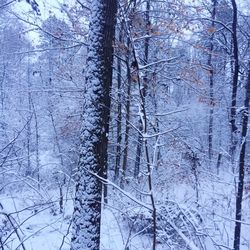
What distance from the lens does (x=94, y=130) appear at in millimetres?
4586

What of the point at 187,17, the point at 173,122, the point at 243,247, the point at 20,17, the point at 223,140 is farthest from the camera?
the point at 223,140

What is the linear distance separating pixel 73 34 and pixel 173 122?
6.65 m

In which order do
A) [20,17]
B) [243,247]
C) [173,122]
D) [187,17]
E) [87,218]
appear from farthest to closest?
[173,122] < [243,247] < [187,17] < [20,17] < [87,218]

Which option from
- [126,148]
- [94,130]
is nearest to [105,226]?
[126,148]

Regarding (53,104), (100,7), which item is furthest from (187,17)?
(53,104)

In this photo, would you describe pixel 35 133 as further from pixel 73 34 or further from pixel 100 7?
pixel 100 7

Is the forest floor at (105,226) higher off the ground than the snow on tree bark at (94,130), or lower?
lower

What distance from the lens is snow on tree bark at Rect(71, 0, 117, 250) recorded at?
14.8 ft

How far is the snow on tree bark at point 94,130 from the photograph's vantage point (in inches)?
178

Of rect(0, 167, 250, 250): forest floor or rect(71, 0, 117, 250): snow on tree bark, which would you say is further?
rect(71, 0, 117, 250): snow on tree bark

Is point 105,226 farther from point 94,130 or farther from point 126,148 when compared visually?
point 94,130

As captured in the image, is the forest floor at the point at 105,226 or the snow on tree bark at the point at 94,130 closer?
the forest floor at the point at 105,226

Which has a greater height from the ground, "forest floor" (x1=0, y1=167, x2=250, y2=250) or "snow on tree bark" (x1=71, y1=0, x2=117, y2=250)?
"snow on tree bark" (x1=71, y1=0, x2=117, y2=250)

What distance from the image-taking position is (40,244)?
A: 29.3 feet
